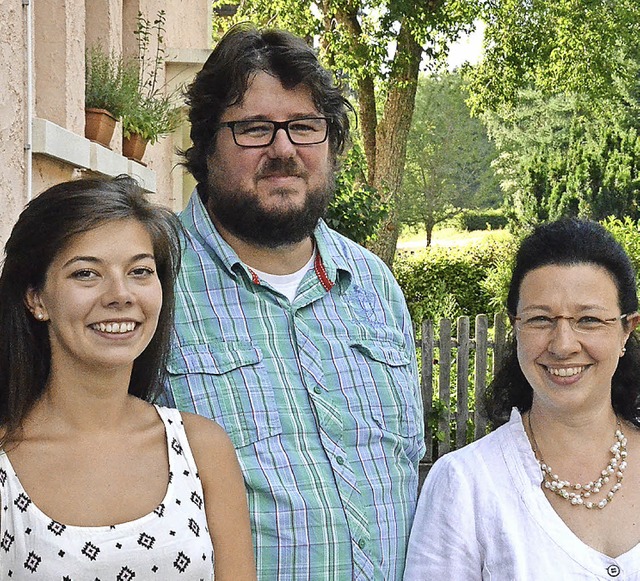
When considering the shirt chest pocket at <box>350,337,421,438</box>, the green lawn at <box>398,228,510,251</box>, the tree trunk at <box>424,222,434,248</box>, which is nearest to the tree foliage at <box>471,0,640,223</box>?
the green lawn at <box>398,228,510,251</box>

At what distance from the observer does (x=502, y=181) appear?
40.5 m

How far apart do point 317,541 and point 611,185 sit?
77.2ft

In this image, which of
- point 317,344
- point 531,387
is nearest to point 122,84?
point 317,344

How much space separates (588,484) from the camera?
238cm

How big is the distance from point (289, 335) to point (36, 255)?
2.46ft

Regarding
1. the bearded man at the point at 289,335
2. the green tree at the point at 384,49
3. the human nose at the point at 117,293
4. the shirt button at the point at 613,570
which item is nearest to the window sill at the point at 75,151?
the bearded man at the point at 289,335

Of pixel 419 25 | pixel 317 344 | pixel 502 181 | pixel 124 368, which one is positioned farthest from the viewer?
pixel 502 181

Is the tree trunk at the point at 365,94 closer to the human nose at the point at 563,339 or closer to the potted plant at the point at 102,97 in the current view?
the potted plant at the point at 102,97

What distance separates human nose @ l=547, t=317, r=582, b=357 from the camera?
7.61 ft

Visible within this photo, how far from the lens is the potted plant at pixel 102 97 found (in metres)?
5.23

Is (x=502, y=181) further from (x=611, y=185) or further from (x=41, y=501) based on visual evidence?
(x=41, y=501)

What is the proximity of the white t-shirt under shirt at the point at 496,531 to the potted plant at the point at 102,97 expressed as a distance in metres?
3.40

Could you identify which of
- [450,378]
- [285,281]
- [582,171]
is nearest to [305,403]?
[285,281]

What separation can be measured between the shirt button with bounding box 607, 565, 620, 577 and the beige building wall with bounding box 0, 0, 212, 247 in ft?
5.82
